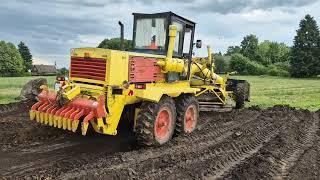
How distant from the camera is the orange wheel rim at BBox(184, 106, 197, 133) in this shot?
10.9m

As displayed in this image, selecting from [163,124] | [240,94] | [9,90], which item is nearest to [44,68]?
[9,90]

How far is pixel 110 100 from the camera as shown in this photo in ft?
29.0

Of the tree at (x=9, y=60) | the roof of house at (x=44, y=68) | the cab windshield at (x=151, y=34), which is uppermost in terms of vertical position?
the cab windshield at (x=151, y=34)

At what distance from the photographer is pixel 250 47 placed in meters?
97.9

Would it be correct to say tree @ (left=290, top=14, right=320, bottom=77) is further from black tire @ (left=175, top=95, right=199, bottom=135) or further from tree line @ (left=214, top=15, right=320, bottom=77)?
black tire @ (left=175, top=95, right=199, bottom=135)

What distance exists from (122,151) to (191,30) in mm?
3889

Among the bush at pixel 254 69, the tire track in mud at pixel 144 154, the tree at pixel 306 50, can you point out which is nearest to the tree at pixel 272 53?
the bush at pixel 254 69

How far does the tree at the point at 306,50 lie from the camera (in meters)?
62.8

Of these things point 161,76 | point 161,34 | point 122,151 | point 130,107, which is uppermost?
point 161,34

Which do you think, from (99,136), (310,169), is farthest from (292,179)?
(99,136)

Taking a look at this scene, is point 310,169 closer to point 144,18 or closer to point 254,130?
point 254,130

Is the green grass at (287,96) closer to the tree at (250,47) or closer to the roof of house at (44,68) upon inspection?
the tree at (250,47)

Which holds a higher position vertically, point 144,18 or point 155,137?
point 144,18

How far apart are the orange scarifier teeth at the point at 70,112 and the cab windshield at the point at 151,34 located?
249cm
